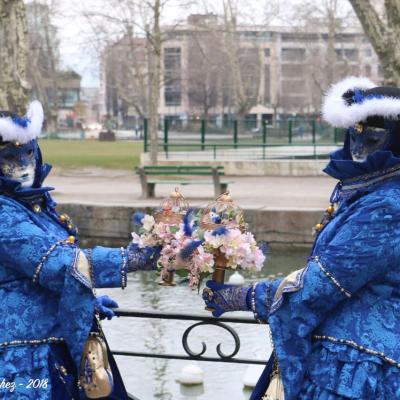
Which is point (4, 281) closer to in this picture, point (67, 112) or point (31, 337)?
point (31, 337)

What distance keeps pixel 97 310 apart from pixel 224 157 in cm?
2189

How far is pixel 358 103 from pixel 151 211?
1060 cm

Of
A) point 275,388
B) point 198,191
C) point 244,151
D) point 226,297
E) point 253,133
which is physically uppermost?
point 226,297

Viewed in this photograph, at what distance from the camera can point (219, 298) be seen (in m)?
3.41

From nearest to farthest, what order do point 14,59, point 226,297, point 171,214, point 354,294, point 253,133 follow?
1. point 354,294
2. point 226,297
3. point 171,214
4. point 14,59
5. point 253,133

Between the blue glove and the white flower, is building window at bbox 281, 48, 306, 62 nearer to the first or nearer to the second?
the blue glove

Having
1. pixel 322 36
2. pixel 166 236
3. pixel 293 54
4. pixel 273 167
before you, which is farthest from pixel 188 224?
pixel 293 54

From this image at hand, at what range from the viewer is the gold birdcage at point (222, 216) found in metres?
3.51

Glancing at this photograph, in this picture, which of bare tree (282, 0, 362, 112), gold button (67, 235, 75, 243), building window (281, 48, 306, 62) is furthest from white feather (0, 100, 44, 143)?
building window (281, 48, 306, 62)

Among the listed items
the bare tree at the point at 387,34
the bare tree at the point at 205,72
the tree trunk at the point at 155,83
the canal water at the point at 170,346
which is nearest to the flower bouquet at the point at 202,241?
the canal water at the point at 170,346

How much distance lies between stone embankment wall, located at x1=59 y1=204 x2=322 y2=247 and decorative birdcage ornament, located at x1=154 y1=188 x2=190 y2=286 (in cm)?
958

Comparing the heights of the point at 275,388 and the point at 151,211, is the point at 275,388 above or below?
above

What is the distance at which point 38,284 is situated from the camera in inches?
136

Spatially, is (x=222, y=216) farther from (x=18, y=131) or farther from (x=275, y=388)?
(x=18, y=131)
